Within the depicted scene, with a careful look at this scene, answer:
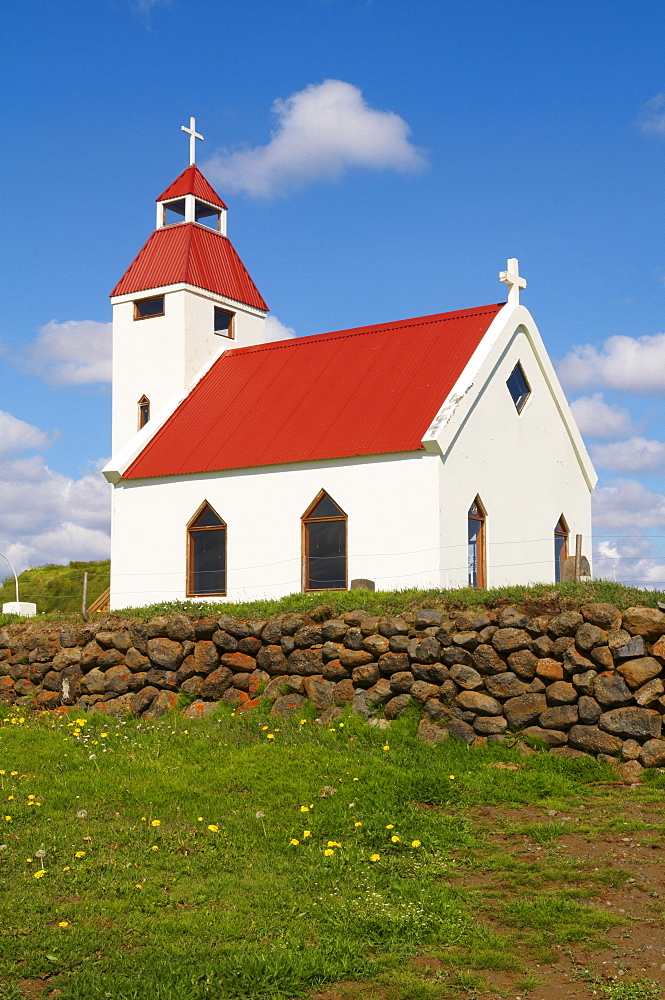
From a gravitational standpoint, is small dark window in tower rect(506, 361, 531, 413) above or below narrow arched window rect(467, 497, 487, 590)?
above

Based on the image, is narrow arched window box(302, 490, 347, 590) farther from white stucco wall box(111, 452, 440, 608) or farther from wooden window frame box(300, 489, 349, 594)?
white stucco wall box(111, 452, 440, 608)

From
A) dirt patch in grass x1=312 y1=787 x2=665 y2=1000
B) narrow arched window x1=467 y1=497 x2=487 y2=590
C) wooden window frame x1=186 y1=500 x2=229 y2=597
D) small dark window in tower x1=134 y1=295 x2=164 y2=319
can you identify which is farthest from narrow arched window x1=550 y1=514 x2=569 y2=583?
dirt patch in grass x1=312 y1=787 x2=665 y2=1000

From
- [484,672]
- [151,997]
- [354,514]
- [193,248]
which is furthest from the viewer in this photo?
[193,248]

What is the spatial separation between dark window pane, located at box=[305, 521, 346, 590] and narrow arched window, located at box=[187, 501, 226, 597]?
106 inches

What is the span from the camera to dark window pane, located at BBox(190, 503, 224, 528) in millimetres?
25225

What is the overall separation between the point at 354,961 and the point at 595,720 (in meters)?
6.57

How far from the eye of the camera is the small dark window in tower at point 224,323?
31.5 meters

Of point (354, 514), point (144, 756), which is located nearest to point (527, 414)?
point (354, 514)

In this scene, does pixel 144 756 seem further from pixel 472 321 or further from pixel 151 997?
pixel 472 321

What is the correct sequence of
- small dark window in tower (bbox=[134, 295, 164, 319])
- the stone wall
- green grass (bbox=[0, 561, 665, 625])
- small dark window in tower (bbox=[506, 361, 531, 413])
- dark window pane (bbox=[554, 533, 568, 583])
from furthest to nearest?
small dark window in tower (bbox=[134, 295, 164, 319]) < dark window pane (bbox=[554, 533, 568, 583]) < small dark window in tower (bbox=[506, 361, 531, 413]) < green grass (bbox=[0, 561, 665, 625]) < the stone wall

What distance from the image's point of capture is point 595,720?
13.4m

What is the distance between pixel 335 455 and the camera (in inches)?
906

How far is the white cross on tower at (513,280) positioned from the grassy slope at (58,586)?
1922 centimetres

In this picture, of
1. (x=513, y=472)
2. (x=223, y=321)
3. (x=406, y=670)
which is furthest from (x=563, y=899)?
(x=223, y=321)
